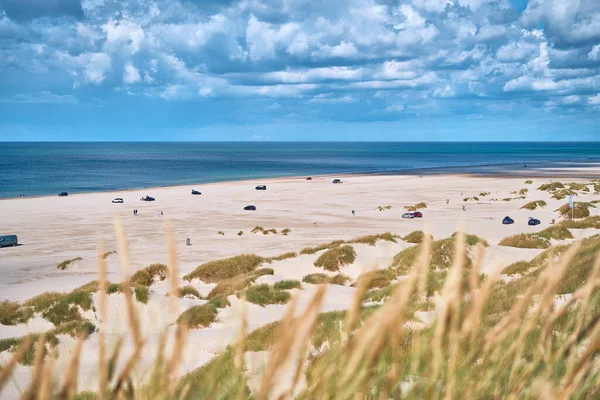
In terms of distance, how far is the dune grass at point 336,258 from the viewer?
75.5 ft

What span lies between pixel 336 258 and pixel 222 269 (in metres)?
4.76

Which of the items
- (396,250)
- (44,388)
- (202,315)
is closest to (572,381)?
(44,388)

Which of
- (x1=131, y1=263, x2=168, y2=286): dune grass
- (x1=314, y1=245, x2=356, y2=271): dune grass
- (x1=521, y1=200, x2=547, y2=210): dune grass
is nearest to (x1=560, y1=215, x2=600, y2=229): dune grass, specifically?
(x1=314, y1=245, x2=356, y2=271): dune grass

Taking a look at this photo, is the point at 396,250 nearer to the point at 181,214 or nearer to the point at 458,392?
the point at 458,392

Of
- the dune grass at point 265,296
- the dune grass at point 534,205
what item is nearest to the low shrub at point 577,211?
the dune grass at point 534,205

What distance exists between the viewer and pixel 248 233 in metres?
40.1

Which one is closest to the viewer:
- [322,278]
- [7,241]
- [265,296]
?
[265,296]

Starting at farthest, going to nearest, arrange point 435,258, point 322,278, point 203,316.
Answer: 1. point 435,258
2. point 322,278
3. point 203,316

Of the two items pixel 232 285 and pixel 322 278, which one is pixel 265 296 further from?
pixel 322 278

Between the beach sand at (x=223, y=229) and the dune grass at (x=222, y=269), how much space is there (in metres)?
0.94

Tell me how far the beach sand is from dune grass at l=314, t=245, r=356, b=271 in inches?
13.7

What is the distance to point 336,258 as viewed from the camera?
23.3 meters

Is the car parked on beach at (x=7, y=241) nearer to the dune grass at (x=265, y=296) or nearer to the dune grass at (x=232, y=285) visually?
the dune grass at (x=232, y=285)

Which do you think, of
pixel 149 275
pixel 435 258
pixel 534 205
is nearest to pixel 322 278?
pixel 435 258
